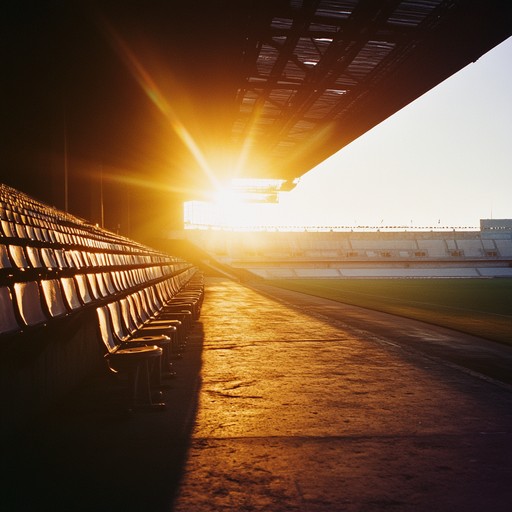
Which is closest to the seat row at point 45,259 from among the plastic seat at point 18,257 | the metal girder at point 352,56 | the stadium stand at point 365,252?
the plastic seat at point 18,257

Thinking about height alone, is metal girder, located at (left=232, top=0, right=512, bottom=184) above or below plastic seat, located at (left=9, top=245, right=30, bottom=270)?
above

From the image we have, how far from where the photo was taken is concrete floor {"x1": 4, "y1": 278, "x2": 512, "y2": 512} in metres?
2.32

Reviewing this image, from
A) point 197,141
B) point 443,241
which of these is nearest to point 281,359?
point 197,141

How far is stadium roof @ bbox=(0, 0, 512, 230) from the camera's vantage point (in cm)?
780

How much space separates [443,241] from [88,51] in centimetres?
5289

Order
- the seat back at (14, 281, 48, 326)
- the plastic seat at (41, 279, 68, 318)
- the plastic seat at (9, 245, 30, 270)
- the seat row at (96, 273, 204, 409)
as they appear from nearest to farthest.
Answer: the seat back at (14, 281, 48, 326) < the plastic seat at (41, 279, 68, 318) < the seat row at (96, 273, 204, 409) < the plastic seat at (9, 245, 30, 270)

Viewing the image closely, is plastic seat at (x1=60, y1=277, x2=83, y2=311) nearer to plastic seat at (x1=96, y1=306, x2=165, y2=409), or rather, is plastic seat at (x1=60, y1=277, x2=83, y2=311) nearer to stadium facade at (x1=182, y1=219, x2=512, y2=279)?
plastic seat at (x1=96, y1=306, x2=165, y2=409)

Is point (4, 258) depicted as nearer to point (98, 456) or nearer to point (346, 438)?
point (98, 456)

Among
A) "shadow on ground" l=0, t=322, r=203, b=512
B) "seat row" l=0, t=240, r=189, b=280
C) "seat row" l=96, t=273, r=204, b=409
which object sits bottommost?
"shadow on ground" l=0, t=322, r=203, b=512

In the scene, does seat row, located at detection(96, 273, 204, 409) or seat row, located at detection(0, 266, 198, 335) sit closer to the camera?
seat row, located at detection(0, 266, 198, 335)

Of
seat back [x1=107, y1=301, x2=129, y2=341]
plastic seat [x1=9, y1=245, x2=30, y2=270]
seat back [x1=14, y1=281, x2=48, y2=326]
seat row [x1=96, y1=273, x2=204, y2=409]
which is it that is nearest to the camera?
seat back [x1=14, y1=281, x2=48, y2=326]

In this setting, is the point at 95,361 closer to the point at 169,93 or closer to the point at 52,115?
the point at 169,93

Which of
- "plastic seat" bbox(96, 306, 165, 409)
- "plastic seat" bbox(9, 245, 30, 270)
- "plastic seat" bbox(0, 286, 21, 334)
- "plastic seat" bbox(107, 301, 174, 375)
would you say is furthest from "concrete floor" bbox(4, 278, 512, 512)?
"plastic seat" bbox(9, 245, 30, 270)

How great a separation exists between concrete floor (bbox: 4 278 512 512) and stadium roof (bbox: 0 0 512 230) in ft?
16.2
